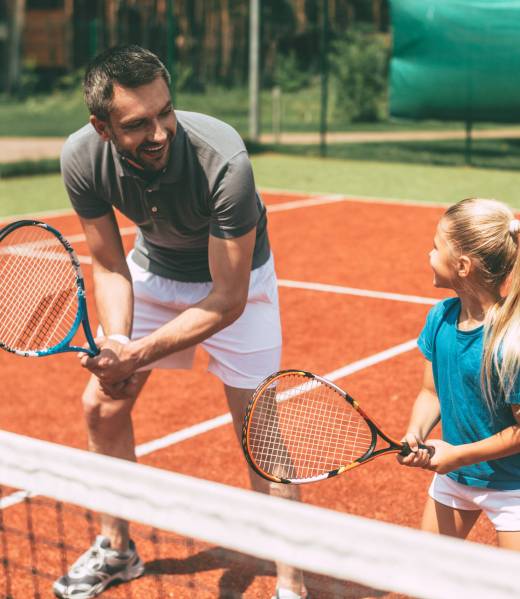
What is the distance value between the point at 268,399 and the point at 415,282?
5.22 meters

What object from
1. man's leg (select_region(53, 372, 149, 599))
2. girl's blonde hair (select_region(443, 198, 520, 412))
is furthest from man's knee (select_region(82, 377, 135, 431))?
girl's blonde hair (select_region(443, 198, 520, 412))

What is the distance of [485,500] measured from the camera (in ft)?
9.14

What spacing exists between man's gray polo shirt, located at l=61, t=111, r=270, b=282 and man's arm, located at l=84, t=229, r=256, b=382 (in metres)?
0.07

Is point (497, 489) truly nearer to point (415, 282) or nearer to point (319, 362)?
point (319, 362)

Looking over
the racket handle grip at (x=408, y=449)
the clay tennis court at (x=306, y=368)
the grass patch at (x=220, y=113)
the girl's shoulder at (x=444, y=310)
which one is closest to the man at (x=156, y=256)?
the clay tennis court at (x=306, y=368)

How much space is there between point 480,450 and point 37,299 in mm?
1777

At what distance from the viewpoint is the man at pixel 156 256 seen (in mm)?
3053

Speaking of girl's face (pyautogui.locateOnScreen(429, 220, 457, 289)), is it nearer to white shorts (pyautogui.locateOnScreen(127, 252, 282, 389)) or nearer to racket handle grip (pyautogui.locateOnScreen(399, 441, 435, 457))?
racket handle grip (pyautogui.locateOnScreen(399, 441, 435, 457))

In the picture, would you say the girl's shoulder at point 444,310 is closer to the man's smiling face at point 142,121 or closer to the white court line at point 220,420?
the man's smiling face at point 142,121

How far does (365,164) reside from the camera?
17031 mm

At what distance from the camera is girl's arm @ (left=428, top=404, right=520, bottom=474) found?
2.64 m

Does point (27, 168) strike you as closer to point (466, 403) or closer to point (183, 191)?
point (183, 191)

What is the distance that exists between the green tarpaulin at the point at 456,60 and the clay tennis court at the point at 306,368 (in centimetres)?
515

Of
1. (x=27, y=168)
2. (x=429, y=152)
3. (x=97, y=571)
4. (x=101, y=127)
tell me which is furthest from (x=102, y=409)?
(x=429, y=152)
